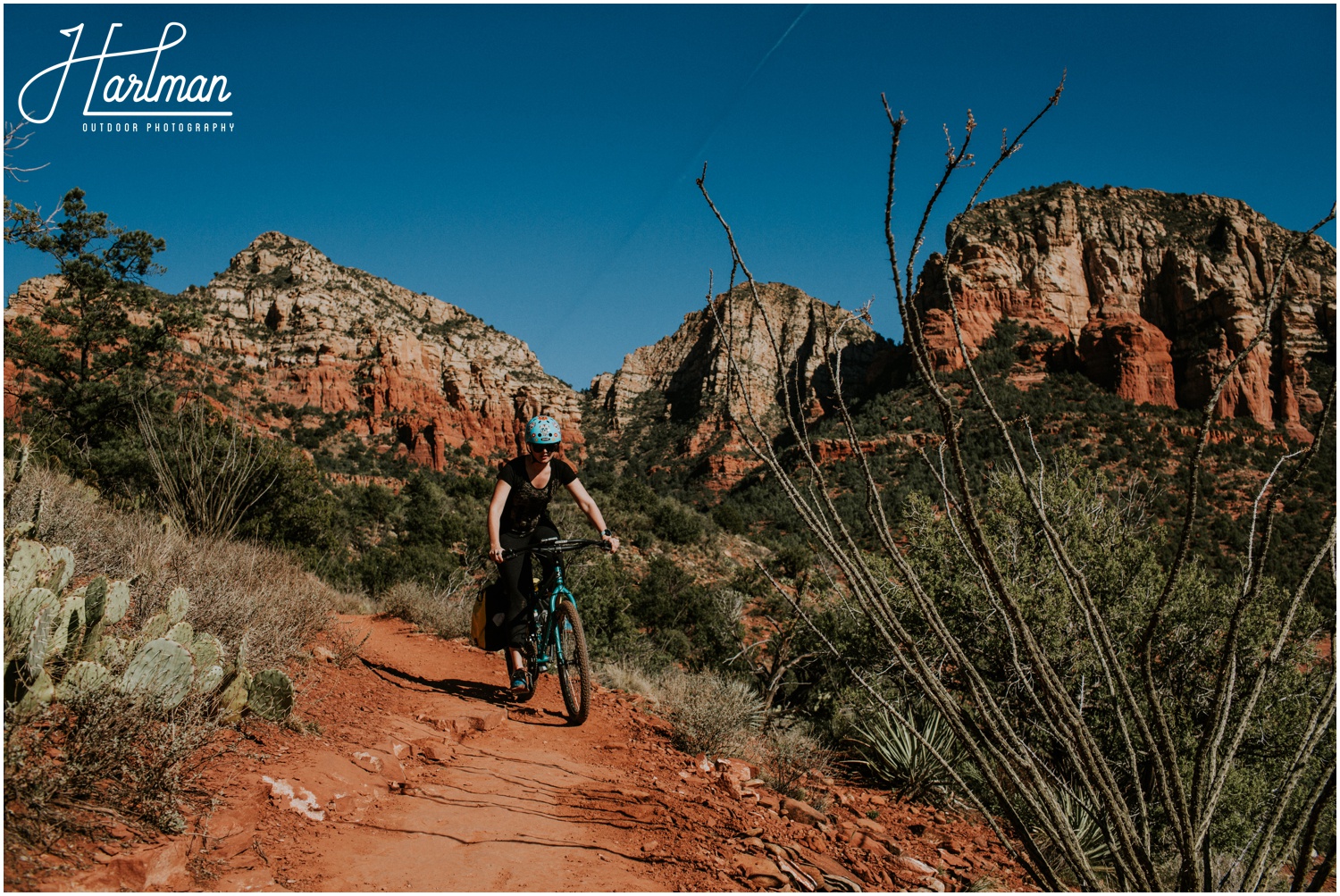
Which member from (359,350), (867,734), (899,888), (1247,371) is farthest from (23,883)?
(1247,371)

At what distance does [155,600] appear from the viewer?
4.11m

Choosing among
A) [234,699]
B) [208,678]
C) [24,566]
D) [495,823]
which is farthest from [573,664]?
[24,566]

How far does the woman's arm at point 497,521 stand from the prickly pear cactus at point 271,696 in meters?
1.30

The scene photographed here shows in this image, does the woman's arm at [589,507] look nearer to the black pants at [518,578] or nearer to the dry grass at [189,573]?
the black pants at [518,578]

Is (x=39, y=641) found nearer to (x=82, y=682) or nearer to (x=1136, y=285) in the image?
(x=82, y=682)

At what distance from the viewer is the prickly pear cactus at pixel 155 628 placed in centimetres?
301

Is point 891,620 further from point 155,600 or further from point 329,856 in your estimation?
point 155,600

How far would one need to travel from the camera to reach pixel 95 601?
3029mm

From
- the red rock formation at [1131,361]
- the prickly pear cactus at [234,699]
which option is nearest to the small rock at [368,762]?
the prickly pear cactus at [234,699]

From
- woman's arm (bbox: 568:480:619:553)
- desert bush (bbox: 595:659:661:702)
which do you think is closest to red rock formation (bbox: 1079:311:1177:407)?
desert bush (bbox: 595:659:661:702)

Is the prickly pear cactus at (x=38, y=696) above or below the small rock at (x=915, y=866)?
above

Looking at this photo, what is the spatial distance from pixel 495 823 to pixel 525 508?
2.06m

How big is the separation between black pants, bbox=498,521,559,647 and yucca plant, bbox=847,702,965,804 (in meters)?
2.35

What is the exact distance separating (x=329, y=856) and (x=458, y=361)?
52792 millimetres
